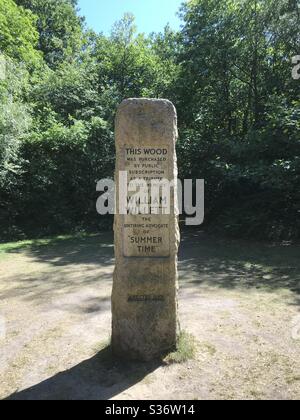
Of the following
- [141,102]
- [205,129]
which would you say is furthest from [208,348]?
[205,129]

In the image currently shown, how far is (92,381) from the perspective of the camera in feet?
11.8

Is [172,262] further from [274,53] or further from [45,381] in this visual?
[274,53]

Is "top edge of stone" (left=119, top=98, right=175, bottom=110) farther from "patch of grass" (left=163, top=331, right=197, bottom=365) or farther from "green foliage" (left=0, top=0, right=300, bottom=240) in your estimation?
"green foliage" (left=0, top=0, right=300, bottom=240)

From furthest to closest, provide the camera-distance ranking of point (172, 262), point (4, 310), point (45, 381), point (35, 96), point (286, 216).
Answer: point (35, 96)
point (286, 216)
point (4, 310)
point (172, 262)
point (45, 381)

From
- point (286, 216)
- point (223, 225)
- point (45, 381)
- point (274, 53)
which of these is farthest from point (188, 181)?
point (45, 381)

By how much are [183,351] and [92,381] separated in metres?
0.91

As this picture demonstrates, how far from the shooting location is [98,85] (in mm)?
17016

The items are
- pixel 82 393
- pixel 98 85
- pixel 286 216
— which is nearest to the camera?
pixel 82 393

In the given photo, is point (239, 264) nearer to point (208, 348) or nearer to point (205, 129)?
point (208, 348)

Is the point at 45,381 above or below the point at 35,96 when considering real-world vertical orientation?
below

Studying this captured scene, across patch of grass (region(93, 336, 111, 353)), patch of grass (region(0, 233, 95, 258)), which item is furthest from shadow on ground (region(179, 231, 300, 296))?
patch of grass (region(0, 233, 95, 258))

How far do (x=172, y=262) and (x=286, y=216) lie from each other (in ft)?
24.2

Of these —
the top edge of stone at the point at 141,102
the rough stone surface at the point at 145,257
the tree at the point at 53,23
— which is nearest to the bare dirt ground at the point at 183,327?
the rough stone surface at the point at 145,257

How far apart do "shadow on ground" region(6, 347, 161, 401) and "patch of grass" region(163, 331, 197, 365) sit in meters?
0.13
